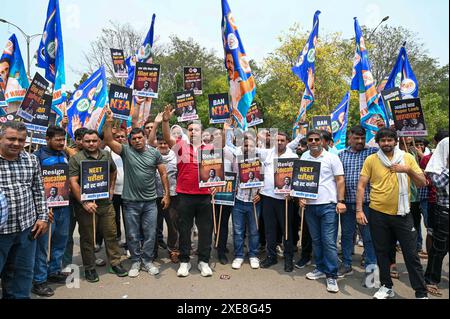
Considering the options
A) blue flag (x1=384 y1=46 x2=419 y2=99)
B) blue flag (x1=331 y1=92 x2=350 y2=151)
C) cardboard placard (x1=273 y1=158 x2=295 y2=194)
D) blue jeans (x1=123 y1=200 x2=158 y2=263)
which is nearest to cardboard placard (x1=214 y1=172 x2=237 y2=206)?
cardboard placard (x1=273 y1=158 x2=295 y2=194)

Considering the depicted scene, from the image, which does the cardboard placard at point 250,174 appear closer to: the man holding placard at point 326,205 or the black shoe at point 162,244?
the man holding placard at point 326,205

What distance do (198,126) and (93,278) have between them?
2606 mm

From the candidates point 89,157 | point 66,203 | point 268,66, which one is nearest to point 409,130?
point 89,157

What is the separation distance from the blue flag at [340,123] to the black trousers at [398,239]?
138 inches

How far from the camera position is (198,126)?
16.5 feet

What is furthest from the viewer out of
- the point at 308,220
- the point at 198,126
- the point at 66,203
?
the point at 198,126

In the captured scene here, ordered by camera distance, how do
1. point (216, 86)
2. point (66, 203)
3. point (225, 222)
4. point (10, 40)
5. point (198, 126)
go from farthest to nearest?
point (216, 86) < point (10, 40) < point (225, 222) < point (198, 126) < point (66, 203)

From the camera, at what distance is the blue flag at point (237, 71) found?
5.90 metres

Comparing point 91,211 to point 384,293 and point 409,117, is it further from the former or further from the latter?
point 409,117

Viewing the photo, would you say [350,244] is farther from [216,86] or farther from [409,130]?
[216,86]

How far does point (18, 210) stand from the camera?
3277mm

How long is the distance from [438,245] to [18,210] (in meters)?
4.79

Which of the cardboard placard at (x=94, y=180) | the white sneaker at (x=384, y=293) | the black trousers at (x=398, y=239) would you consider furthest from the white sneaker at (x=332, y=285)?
the cardboard placard at (x=94, y=180)

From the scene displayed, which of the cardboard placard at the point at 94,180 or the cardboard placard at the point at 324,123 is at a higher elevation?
the cardboard placard at the point at 324,123
